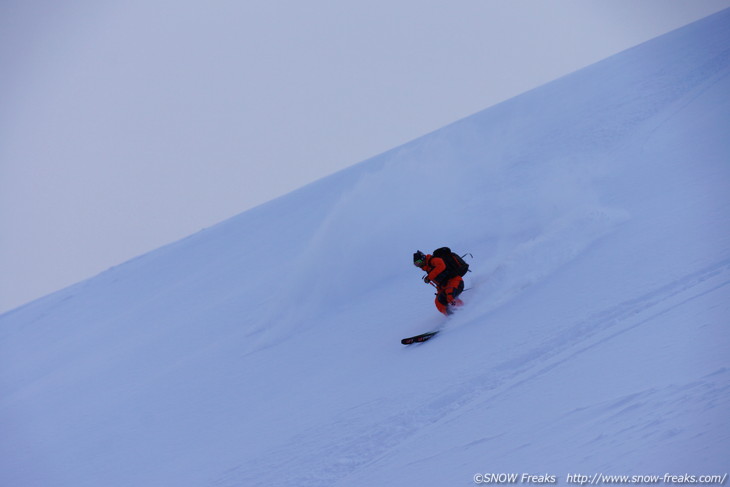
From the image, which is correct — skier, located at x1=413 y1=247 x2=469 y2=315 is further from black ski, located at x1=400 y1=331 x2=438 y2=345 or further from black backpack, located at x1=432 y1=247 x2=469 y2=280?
black ski, located at x1=400 y1=331 x2=438 y2=345

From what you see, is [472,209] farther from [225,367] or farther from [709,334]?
[709,334]

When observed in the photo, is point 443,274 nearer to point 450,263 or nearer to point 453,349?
point 450,263

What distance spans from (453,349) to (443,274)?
139 cm

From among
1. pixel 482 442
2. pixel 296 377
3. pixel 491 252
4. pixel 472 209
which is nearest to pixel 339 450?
pixel 482 442

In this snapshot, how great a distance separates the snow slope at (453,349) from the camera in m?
4.57

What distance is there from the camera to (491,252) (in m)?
10.7

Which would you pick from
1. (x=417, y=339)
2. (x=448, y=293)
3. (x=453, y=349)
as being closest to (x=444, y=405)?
(x=453, y=349)

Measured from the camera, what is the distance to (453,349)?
7211mm

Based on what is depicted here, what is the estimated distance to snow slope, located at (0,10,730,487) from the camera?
4.57 metres

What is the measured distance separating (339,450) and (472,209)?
931cm

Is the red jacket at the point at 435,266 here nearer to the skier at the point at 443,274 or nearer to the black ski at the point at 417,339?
the skier at the point at 443,274

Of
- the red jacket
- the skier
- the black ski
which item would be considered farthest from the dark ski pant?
the black ski

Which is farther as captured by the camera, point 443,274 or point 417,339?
point 443,274

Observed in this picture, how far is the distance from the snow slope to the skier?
0.32 meters
